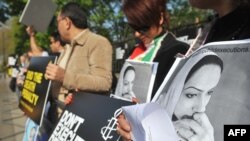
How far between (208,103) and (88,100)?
1.34 meters

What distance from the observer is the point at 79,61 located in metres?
3.18

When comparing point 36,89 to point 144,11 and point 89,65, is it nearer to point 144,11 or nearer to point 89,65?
point 89,65

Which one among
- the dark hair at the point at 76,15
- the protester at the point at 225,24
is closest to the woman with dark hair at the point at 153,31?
the protester at the point at 225,24

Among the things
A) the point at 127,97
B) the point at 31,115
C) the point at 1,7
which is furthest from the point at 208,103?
the point at 1,7

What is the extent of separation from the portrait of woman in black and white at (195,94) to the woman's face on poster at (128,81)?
0.69 m

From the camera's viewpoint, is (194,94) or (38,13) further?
(38,13)

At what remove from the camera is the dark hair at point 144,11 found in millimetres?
2217

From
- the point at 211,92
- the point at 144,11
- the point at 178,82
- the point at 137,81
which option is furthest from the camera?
the point at 144,11

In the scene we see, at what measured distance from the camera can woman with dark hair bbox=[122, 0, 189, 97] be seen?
7.01 feet

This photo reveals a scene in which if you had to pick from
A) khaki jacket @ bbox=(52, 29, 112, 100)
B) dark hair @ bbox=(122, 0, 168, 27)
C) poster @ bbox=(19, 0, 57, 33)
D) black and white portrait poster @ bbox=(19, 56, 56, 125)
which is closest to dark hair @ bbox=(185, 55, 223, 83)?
dark hair @ bbox=(122, 0, 168, 27)

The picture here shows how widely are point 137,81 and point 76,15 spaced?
1.61m

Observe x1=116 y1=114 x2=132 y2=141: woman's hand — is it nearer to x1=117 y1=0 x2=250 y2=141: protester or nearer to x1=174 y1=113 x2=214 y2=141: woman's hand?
x1=117 y1=0 x2=250 y2=141: protester

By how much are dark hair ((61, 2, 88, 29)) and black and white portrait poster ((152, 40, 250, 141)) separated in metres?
2.15

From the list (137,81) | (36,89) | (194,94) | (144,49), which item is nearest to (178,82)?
(194,94)
